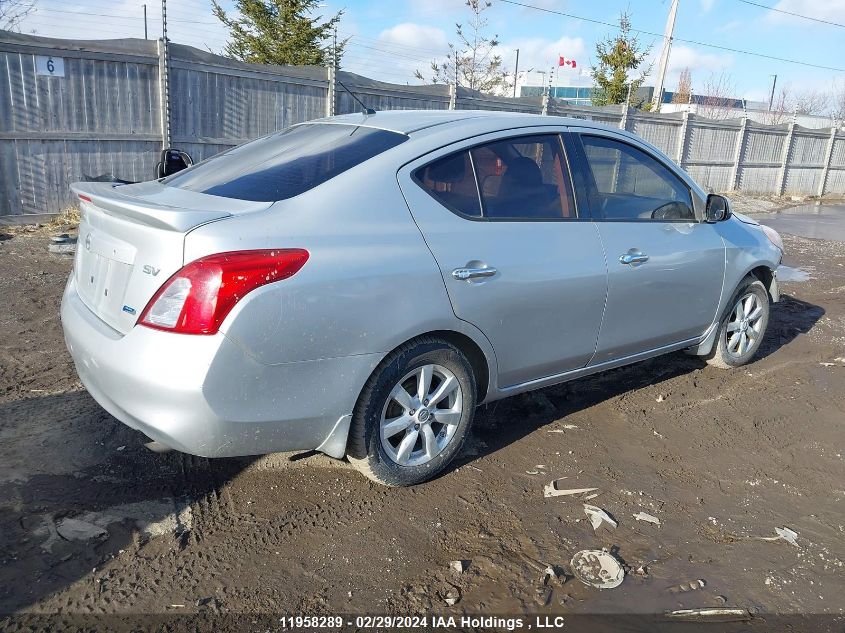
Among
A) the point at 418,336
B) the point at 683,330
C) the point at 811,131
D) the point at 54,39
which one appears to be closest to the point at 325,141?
the point at 418,336

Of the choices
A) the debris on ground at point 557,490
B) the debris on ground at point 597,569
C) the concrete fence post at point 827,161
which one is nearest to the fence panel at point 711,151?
the concrete fence post at point 827,161

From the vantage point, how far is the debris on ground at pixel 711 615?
8.36 feet

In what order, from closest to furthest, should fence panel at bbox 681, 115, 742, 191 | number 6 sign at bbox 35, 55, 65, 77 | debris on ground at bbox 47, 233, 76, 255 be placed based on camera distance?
debris on ground at bbox 47, 233, 76, 255
number 6 sign at bbox 35, 55, 65, 77
fence panel at bbox 681, 115, 742, 191

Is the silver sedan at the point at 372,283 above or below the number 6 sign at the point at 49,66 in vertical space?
below

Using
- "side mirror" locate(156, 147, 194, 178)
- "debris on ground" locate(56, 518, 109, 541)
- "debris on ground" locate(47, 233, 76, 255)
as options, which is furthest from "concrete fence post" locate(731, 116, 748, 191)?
"debris on ground" locate(56, 518, 109, 541)

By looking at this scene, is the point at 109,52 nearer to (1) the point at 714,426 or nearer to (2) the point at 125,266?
(2) the point at 125,266

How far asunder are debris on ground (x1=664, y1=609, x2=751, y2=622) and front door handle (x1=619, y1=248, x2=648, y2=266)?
189cm

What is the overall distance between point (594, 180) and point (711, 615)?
7.58 ft

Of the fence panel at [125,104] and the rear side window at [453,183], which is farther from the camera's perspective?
the fence panel at [125,104]

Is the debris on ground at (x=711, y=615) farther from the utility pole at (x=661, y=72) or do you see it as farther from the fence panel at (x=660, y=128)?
the utility pole at (x=661, y=72)

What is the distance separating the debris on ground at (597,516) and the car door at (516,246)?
73 centimetres

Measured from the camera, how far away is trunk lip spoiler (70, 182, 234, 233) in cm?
261

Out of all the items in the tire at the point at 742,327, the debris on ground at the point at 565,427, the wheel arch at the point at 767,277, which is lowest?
the debris on ground at the point at 565,427

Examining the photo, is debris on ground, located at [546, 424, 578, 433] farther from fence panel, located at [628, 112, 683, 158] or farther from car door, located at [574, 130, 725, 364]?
fence panel, located at [628, 112, 683, 158]
